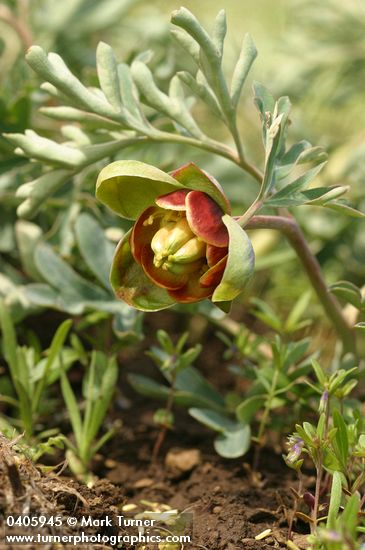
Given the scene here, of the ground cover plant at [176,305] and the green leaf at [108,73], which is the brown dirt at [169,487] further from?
the green leaf at [108,73]

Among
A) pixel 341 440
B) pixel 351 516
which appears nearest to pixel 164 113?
pixel 341 440

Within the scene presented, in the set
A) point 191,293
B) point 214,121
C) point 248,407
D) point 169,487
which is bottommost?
point 169,487

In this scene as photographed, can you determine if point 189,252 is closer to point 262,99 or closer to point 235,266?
point 235,266

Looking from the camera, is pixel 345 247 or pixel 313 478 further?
pixel 345 247

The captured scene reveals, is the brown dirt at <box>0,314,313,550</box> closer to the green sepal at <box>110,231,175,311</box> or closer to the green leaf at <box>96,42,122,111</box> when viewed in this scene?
the green sepal at <box>110,231,175,311</box>

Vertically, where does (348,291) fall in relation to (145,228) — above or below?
below

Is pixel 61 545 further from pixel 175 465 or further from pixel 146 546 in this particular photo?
pixel 175 465

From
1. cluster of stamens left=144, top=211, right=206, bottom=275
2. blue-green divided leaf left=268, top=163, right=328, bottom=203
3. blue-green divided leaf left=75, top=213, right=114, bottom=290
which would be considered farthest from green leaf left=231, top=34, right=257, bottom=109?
blue-green divided leaf left=75, top=213, right=114, bottom=290

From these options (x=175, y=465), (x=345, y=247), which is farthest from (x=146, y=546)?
(x=345, y=247)
